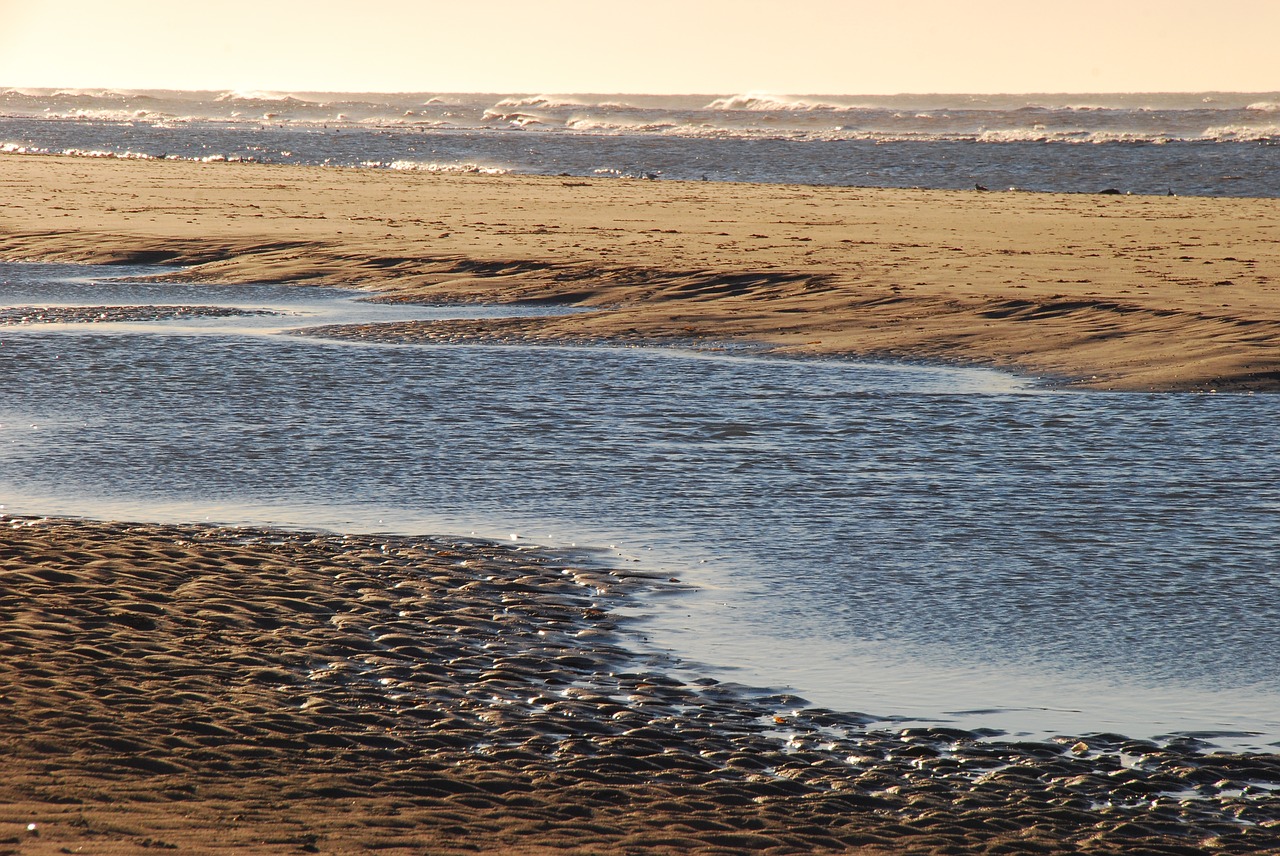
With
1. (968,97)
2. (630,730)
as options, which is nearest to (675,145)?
(630,730)

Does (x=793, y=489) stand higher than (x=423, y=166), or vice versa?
(x=423, y=166)

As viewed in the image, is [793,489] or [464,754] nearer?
[464,754]

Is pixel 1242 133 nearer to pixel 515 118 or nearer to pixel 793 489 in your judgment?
pixel 515 118

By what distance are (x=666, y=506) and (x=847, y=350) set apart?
6.75 m

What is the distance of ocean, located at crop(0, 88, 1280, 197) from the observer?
4900 cm

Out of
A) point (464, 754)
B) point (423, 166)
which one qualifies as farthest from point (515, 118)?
point (464, 754)

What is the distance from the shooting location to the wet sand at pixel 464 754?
4949 millimetres

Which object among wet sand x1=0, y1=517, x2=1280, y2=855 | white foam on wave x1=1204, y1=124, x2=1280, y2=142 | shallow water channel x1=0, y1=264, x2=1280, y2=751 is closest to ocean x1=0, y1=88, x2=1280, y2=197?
white foam on wave x1=1204, y1=124, x2=1280, y2=142

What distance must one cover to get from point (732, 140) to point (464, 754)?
69309 mm

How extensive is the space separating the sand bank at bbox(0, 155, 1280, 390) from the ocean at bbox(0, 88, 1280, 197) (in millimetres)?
11553

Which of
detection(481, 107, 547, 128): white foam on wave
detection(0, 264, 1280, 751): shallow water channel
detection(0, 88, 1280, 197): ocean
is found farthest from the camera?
detection(481, 107, 547, 128): white foam on wave

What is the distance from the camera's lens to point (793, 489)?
1007 cm

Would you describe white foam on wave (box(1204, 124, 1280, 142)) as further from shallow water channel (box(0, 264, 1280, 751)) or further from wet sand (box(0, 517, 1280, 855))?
wet sand (box(0, 517, 1280, 855))

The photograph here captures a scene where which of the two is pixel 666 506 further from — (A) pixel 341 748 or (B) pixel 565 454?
(A) pixel 341 748
